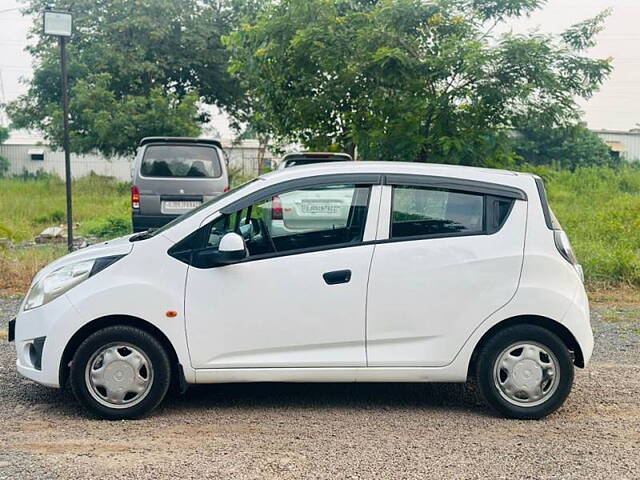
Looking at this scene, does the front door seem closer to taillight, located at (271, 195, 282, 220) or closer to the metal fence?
taillight, located at (271, 195, 282, 220)

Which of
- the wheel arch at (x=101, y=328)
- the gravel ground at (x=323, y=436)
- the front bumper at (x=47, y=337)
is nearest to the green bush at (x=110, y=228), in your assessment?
the gravel ground at (x=323, y=436)

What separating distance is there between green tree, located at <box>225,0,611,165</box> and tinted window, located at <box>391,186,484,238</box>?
5800mm

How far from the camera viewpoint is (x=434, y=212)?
5.59 meters

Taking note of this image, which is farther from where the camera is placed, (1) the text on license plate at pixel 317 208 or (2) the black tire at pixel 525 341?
(1) the text on license plate at pixel 317 208

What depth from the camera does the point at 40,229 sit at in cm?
1830

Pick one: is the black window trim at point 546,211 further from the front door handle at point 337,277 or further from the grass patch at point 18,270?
the grass patch at point 18,270

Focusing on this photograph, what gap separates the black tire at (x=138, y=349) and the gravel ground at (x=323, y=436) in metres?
0.09

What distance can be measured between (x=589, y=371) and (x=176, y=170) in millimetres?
8081

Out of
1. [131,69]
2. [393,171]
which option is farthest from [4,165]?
[393,171]

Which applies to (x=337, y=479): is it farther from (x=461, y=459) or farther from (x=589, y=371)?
(x=589, y=371)

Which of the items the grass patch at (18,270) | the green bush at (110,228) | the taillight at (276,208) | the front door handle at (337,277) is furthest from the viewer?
the green bush at (110,228)

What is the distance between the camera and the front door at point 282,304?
17.5ft

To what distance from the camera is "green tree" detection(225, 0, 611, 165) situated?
11492 millimetres

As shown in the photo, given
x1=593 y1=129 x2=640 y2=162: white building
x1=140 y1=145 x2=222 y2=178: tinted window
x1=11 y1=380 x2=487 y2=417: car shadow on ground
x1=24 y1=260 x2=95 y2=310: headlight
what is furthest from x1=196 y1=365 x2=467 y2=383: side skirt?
x1=593 y1=129 x2=640 y2=162: white building
